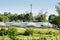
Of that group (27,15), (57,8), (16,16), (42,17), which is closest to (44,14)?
(42,17)

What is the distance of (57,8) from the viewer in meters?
47.8

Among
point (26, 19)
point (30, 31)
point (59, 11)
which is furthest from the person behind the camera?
point (26, 19)

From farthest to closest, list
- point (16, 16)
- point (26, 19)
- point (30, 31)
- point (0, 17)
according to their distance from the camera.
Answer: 1. point (16, 16)
2. point (26, 19)
3. point (0, 17)
4. point (30, 31)

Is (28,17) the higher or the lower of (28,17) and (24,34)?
the higher

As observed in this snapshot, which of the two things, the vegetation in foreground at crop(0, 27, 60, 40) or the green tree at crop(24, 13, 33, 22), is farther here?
the green tree at crop(24, 13, 33, 22)

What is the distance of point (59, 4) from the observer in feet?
151

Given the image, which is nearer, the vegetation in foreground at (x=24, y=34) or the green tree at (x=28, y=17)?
the vegetation in foreground at (x=24, y=34)

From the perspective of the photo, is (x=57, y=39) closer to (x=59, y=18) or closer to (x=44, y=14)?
(x=59, y=18)

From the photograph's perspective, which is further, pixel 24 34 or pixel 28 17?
pixel 28 17

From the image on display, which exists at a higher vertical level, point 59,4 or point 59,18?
point 59,4

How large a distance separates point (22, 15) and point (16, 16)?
6.59 metres

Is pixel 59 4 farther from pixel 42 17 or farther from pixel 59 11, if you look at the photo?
pixel 42 17

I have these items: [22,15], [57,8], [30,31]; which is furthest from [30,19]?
[30,31]

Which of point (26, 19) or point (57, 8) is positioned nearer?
point (57, 8)
